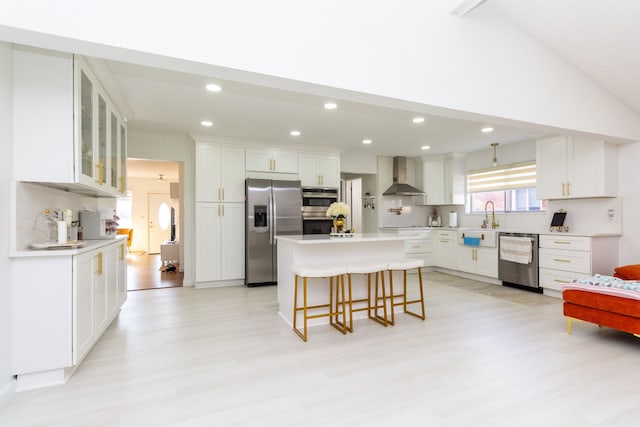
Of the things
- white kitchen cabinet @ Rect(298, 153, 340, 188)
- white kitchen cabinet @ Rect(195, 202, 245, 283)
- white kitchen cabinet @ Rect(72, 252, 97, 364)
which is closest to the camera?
white kitchen cabinet @ Rect(72, 252, 97, 364)

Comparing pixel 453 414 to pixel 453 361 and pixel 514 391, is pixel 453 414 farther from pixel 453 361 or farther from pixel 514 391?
pixel 453 361

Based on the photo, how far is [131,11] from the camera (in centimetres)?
174

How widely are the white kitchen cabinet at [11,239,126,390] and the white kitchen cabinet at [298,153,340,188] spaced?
3869mm

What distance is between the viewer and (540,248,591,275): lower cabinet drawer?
13.6 ft

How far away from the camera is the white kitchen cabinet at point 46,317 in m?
2.08

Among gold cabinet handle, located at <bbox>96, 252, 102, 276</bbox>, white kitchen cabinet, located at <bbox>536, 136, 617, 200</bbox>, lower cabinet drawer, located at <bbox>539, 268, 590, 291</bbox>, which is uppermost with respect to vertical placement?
white kitchen cabinet, located at <bbox>536, 136, 617, 200</bbox>

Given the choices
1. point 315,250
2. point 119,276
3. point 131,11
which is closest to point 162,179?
point 119,276

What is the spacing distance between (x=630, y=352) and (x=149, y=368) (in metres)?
3.82

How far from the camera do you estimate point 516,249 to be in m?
4.89

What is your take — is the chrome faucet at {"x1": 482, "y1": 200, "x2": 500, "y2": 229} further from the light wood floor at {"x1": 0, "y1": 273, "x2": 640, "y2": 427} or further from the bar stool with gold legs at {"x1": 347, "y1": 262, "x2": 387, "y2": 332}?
the bar stool with gold legs at {"x1": 347, "y1": 262, "x2": 387, "y2": 332}

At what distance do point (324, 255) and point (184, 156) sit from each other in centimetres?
335

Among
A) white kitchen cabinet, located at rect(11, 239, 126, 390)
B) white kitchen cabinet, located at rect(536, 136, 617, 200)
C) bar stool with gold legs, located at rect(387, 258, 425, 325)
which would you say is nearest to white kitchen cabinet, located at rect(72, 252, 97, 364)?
white kitchen cabinet, located at rect(11, 239, 126, 390)

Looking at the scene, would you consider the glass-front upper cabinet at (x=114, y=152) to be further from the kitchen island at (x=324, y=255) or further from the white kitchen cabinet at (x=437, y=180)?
the white kitchen cabinet at (x=437, y=180)

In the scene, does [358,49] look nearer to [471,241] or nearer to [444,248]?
[471,241]
